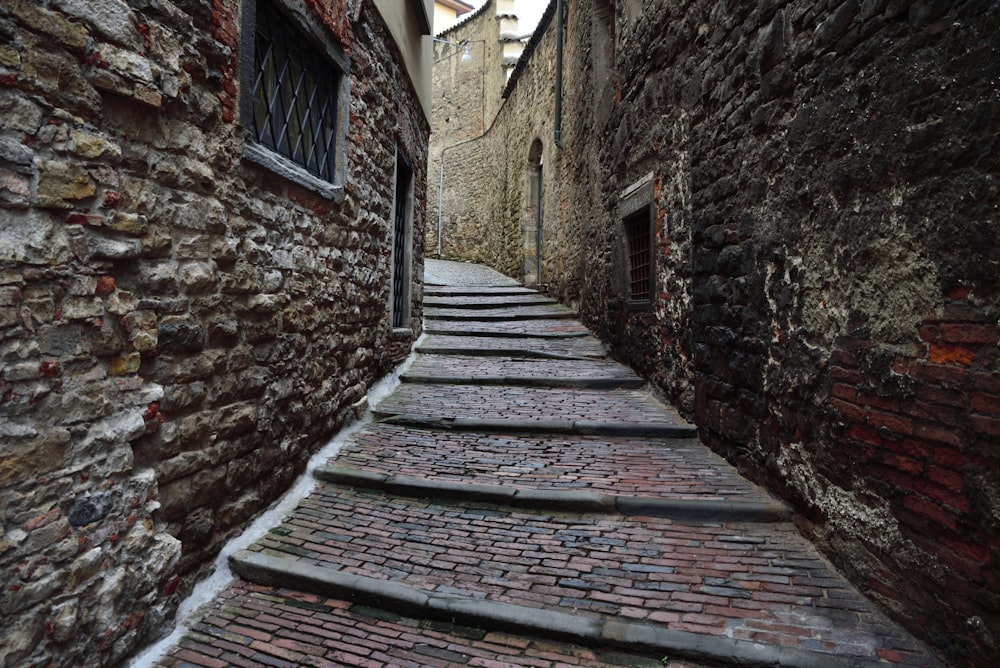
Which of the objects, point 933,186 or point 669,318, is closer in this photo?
point 933,186

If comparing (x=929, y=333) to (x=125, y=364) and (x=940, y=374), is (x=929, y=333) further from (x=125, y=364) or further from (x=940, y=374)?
(x=125, y=364)

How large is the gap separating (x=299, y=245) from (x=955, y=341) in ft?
10.6

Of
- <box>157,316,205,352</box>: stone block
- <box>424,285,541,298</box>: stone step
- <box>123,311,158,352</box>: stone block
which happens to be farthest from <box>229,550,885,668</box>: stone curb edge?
<box>424,285,541,298</box>: stone step

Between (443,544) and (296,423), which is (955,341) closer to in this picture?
(443,544)

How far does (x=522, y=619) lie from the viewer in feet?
7.95

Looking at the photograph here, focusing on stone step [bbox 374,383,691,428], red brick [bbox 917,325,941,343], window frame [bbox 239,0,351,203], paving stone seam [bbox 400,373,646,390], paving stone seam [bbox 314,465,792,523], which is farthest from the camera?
paving stone seam [bbox 400,373,646,390]

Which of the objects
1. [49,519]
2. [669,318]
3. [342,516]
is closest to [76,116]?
[49,519]

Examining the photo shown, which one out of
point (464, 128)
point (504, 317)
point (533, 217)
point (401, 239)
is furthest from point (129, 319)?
point (464, 128)

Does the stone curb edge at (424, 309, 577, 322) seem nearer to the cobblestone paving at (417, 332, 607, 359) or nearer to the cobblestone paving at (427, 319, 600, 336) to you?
the cobblestone paving at (427, 319, 600, 336)

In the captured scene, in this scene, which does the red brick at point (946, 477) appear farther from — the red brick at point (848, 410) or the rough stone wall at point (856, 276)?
the red brick at point (848, 410)

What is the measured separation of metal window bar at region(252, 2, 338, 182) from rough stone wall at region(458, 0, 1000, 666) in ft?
8.55

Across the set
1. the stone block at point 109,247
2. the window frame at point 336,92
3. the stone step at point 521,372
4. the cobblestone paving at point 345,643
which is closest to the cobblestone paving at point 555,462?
the cobblestone paving at point 345,643

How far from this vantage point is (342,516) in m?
3.38

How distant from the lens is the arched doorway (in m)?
12.2
